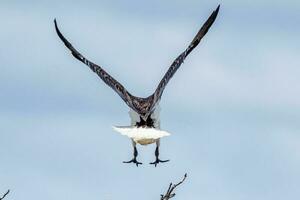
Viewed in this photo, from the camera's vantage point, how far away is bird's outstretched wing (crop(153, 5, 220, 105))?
2126cm

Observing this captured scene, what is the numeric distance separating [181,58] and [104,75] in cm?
278

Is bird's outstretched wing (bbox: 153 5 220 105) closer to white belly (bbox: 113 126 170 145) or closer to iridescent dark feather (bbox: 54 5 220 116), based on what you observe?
iridescent dark feather (bbox: 54 5 220 116)

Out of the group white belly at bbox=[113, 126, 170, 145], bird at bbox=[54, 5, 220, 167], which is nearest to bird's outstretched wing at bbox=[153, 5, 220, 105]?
bird at bbox=[54, 5, 220, 167]

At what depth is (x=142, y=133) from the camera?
20734mm

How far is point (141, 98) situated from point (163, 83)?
892mm

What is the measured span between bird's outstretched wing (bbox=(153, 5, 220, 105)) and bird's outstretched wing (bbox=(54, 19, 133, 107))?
0.83 metres

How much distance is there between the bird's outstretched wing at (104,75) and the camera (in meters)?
21.4

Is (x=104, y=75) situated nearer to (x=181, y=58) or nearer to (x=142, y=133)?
(x=181, y=58)

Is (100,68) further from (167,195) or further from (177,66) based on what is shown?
(167,195)

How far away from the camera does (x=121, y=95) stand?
21.5 metres

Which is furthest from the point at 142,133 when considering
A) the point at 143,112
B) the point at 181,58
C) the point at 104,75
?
the point at 181,58

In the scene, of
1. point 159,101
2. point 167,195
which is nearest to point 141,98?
point 159,101

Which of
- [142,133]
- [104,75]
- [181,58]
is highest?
[181,58]

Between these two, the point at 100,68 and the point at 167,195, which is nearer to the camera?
the point at 167,195
